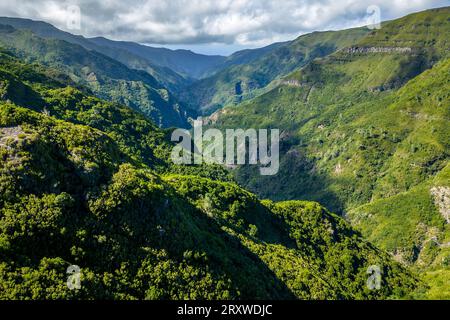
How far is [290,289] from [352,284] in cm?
3913

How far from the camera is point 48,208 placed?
181 ft

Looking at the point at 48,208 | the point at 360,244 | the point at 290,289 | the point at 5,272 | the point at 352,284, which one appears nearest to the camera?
the point at 5,272

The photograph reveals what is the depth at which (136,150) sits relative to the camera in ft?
532

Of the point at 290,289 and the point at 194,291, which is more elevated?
the point at 194,291

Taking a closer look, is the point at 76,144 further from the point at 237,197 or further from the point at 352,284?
the point at 352,284

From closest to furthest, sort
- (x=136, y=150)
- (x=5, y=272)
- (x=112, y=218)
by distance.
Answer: (x=5, y=272) < (x=112, y=218) < (x=136, y=150)

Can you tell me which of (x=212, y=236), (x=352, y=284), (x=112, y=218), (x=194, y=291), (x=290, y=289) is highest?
(x=112, y=218)

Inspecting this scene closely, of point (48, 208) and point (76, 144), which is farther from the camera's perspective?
point (76, 144)

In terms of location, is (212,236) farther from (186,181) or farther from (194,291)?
(186,181)
